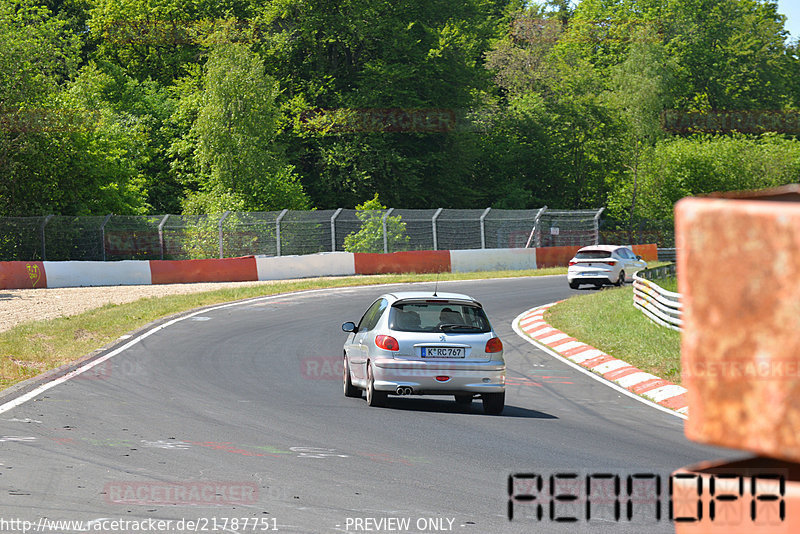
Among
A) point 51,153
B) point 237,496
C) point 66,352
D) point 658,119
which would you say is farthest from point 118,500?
point 658,119

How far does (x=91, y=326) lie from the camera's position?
73.3 feet

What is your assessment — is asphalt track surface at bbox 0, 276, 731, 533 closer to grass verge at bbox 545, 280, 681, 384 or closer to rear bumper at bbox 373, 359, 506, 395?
rear bumper at bbox 373, 359, 506, 395

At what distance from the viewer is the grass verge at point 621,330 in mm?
16141

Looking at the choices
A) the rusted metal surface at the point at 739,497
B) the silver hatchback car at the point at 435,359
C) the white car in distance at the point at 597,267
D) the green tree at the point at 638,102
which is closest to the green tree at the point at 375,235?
the white car in distance at the point at 597,267

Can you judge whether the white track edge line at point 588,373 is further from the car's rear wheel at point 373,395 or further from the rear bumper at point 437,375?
the car's rear wheel at point 373,395

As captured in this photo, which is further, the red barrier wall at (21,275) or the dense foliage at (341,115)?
the dense foliage at (341,115)

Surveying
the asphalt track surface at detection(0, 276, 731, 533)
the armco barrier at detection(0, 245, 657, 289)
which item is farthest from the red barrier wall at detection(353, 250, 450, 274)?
the asphalt track surface at detection(0, 276, 731, 533)

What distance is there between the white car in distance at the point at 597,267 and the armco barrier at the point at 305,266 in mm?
9841

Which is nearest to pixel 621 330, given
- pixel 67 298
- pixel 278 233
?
pixel 67 298

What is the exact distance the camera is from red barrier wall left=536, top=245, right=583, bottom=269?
44750 millimetres

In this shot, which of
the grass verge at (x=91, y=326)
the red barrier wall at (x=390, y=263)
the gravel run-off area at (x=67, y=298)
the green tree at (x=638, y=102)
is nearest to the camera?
the grass verge at (x=91, y=326)

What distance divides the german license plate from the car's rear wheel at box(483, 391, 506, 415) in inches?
23.3

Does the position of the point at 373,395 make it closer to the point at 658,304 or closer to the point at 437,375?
the point at 437,375

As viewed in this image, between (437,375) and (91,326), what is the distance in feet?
41.0
